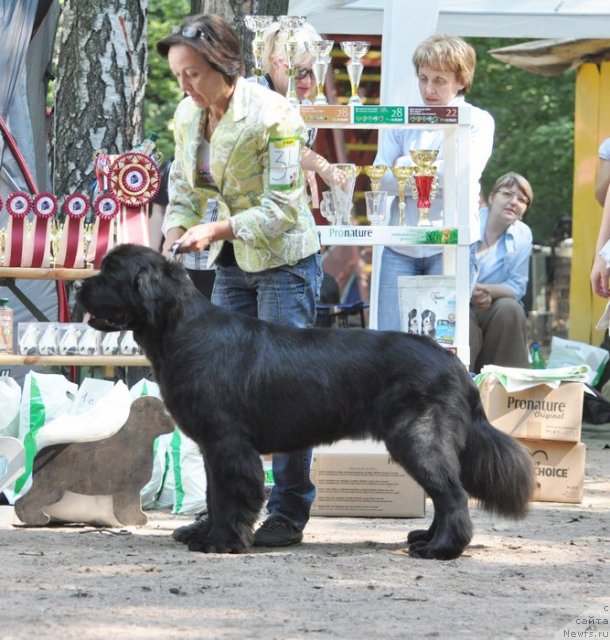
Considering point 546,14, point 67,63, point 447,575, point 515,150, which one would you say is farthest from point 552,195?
point 447,575

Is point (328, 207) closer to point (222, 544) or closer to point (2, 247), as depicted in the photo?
point (2, 247)

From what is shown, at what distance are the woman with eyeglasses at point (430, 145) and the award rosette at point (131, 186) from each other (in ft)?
3.70

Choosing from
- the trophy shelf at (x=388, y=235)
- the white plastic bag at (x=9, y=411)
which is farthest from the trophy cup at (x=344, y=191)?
the white plastic bag at (x=9, y=411)

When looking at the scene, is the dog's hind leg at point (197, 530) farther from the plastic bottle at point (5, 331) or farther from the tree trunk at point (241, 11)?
the tree trunk at point (241, 11)

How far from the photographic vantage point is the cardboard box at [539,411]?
6109mm

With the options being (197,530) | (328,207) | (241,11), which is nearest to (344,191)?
(328,207)

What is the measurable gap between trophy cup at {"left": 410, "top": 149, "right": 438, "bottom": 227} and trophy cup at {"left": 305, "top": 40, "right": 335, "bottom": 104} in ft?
1.64

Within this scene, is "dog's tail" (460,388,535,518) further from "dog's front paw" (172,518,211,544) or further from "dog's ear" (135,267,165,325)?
"dog's ear" (135,267,165,325)

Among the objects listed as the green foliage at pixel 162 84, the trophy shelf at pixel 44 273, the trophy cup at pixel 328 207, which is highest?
the green foliage at pixel 162 84

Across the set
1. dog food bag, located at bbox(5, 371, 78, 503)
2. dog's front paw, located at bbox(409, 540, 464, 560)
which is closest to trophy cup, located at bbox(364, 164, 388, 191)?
dog food bag, located at bbox(5, 371, 78, 503)

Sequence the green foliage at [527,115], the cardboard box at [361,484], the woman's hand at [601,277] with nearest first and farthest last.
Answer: the woman's hand at [601,277] < the cardboard box at [361,484] < the green foliage at [527,115]

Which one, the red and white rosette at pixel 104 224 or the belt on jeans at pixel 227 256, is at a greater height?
the red and white rosette at pixel 104 224

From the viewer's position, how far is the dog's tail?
468 cm

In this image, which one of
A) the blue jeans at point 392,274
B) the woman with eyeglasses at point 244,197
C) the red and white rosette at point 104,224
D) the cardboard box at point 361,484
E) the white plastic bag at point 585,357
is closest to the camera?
the woman with eyeglasses at point 244,197
